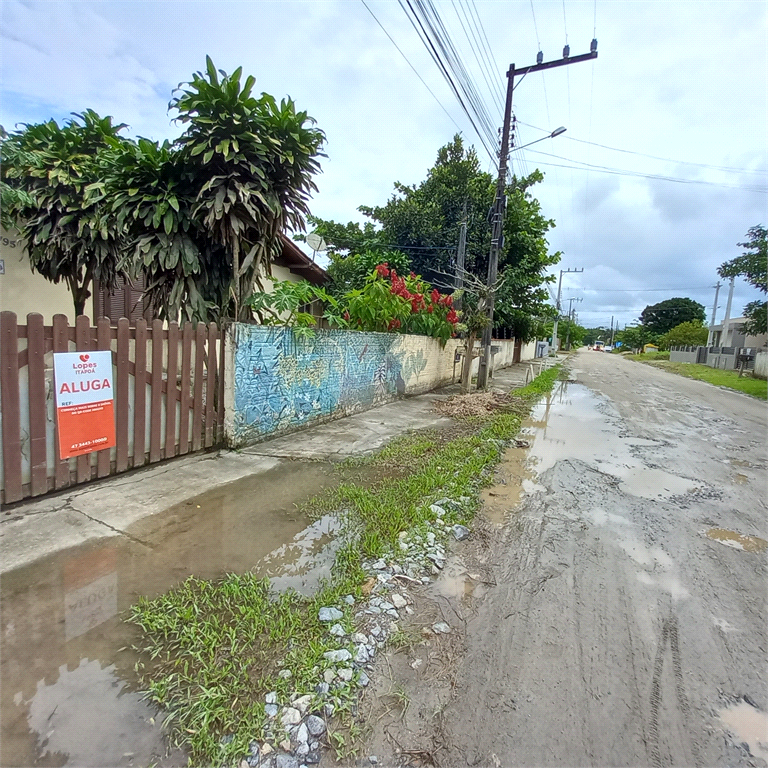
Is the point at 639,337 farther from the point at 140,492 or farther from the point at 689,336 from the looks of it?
the point at 140,492

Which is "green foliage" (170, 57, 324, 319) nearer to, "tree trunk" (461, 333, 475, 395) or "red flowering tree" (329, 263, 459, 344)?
"red flowering tree" (329, 263, 459, 344)

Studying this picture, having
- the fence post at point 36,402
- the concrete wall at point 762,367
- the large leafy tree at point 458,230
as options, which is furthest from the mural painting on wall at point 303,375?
the concrete wall at point 762,367

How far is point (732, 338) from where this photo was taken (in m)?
44.3

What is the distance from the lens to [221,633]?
219cm

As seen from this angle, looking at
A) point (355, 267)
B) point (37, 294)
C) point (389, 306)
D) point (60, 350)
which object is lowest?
point (60, 350)

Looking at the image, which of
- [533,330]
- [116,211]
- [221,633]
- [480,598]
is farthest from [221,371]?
[533,330]

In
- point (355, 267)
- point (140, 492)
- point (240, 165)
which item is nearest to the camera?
point (140, 492)

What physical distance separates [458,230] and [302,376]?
13218 millimetres

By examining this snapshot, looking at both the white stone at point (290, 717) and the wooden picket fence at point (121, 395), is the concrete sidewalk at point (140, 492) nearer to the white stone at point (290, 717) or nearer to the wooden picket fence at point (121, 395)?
the wooden picket fence at point (121, 395)

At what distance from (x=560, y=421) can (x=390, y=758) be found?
8.19 m

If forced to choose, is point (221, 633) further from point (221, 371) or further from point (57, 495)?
point (221, 371)

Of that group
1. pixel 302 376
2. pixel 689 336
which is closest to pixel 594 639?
pixel 302 376

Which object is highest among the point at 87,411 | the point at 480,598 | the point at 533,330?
the point at 533,330

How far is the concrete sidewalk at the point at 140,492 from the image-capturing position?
3.01 m
